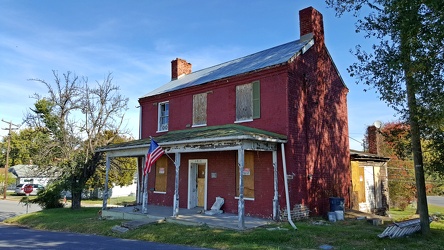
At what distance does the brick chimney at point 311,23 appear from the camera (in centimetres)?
1551

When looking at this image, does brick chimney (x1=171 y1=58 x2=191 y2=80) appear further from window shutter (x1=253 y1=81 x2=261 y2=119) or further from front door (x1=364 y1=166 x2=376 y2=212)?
front door (x1=364 y1=166 x2=376 y2=212)

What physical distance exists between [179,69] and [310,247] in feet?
52.7

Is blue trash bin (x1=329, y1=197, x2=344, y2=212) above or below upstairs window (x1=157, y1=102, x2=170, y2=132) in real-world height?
below

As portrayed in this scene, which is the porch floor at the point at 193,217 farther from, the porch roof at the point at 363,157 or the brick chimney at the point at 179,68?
the brick chimney at the point at 179,68

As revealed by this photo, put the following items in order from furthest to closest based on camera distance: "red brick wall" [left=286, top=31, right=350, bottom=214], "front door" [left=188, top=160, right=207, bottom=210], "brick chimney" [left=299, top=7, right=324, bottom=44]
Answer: "front door" [left=188, top=160, right=207, bottom=210] < "brick chimney" [left=299, top=7, right=324, bottom=44] < "red brick wall" [left=286, top=31, right=350, bottom=214]

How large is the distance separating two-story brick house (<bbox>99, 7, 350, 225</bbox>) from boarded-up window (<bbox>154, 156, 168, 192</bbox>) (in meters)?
0.05

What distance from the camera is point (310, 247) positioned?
28.9ft

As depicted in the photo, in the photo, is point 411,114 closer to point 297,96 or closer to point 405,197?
point 297,96

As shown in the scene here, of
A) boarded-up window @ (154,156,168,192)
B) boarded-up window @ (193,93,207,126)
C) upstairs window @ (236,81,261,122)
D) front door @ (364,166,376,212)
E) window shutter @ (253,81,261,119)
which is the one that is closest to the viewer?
window shutter @ (253,81,261,119)

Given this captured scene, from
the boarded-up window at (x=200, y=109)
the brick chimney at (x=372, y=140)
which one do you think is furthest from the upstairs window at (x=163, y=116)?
the brick chimney at (x=372, y=140)

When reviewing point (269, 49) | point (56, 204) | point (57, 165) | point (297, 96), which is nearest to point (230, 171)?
point (297, 96)

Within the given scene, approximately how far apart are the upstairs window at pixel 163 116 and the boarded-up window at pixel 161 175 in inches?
67.5

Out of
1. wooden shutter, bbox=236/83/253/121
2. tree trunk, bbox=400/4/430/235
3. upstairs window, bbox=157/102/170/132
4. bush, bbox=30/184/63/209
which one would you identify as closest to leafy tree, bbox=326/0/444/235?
tree trunk, bbox=400/4/430/235

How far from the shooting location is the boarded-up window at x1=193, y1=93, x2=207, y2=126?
16484mm
